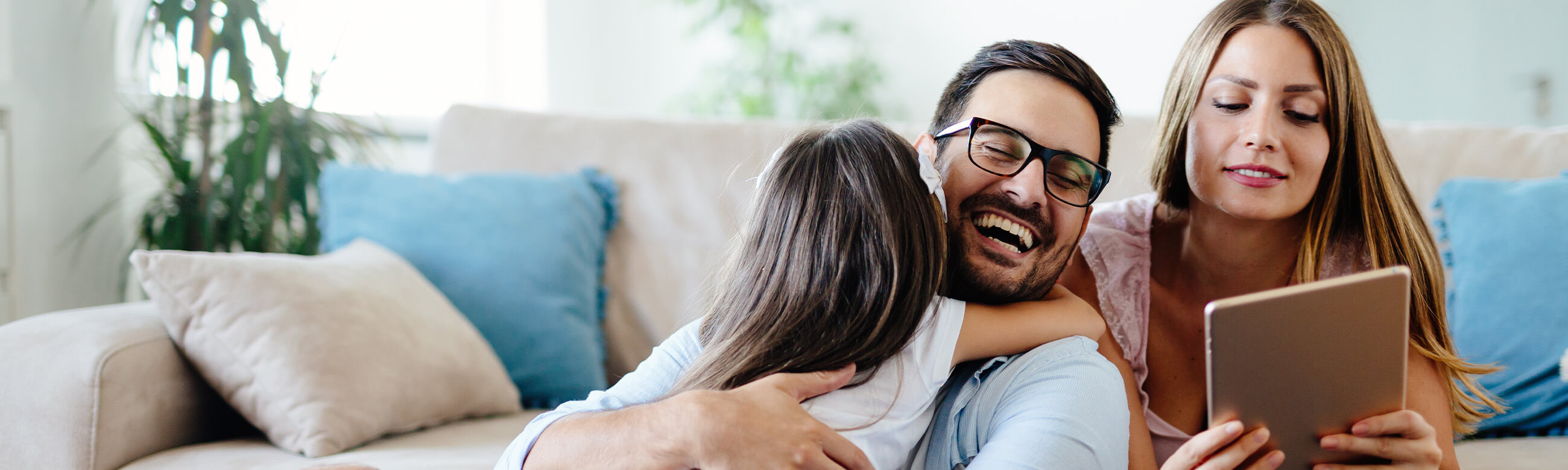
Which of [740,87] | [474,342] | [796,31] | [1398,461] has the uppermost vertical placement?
[796,31]

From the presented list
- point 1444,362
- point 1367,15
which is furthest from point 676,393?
point 1367,15

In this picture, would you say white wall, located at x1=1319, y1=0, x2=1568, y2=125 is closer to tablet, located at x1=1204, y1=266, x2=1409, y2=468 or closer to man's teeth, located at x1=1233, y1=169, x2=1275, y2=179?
man's teeth, located at x1=1233, y1=169, x2=1275, y2=179

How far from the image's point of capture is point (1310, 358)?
0.82 m

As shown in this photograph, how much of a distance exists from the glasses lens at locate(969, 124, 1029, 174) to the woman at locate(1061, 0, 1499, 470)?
13.0 inches

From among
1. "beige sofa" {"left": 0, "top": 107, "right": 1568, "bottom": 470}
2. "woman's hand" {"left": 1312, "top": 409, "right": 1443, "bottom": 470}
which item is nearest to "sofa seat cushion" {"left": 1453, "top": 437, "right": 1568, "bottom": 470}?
"beige sofa" {"left": 0, "top": 107, "right": 1568, "bottom": 470}

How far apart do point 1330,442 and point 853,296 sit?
48 cm

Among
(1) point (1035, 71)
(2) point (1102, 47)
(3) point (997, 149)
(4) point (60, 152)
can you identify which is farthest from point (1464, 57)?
(4) point (60, 152)

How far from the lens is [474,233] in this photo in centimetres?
172

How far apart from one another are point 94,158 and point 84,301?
35 centimetres

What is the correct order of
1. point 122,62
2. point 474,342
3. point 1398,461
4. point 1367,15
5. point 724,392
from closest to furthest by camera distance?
point 724,392 < point 1398,461 < point 474,342 < point 122,62 < point 1367,15

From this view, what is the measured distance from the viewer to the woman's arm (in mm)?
988

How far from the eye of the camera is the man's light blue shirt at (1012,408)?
2.83 ft

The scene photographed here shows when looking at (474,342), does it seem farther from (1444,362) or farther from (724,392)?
(1444,362)

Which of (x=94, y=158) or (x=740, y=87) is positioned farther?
(x=740, y=87)
